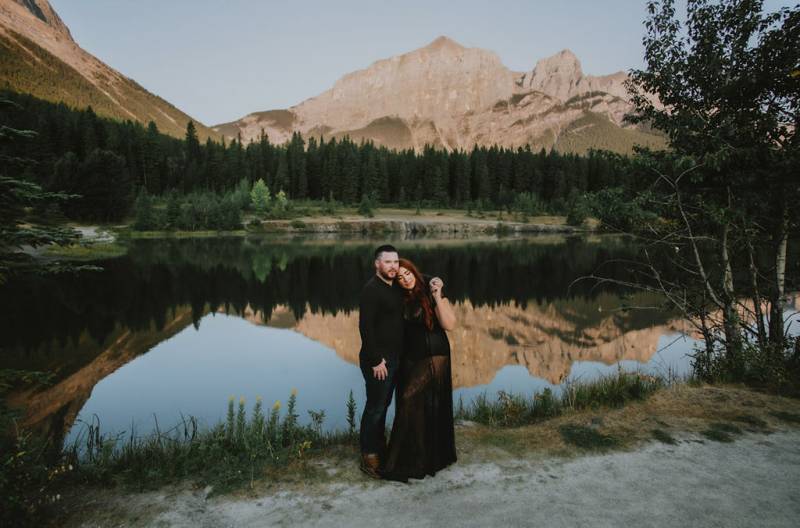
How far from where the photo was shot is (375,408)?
6.11 meters

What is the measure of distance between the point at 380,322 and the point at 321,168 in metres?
124

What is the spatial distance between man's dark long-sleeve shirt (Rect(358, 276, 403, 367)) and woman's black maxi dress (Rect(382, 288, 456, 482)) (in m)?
0.15

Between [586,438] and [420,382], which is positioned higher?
[420,382]

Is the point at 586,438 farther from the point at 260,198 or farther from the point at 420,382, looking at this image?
the point at 260,198

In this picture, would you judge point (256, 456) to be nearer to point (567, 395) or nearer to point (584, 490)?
point (584, 490)

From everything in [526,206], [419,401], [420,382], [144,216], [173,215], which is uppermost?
[526,206]

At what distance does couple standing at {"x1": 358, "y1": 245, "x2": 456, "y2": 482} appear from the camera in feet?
19.2

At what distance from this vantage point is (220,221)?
86.1 metres

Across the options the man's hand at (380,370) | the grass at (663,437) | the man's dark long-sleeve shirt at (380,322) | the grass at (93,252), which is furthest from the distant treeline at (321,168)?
the man's hand at (380,370)

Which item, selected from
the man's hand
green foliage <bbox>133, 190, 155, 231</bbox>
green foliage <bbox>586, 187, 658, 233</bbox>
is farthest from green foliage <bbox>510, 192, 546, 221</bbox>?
the man's hand

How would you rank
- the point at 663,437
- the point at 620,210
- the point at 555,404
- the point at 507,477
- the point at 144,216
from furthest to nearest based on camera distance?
the point at 144,216
the point at 620,210
the point at 555,404
the point at 663,437
the point at 507,477

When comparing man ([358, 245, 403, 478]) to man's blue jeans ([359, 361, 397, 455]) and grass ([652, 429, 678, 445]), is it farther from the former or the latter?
grass ([652, 429, 678, 445])

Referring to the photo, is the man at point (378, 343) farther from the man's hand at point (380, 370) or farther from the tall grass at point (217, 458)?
the tall grass at point (217, 458)

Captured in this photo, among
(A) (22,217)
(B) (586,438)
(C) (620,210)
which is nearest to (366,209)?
(C) (620,210)
